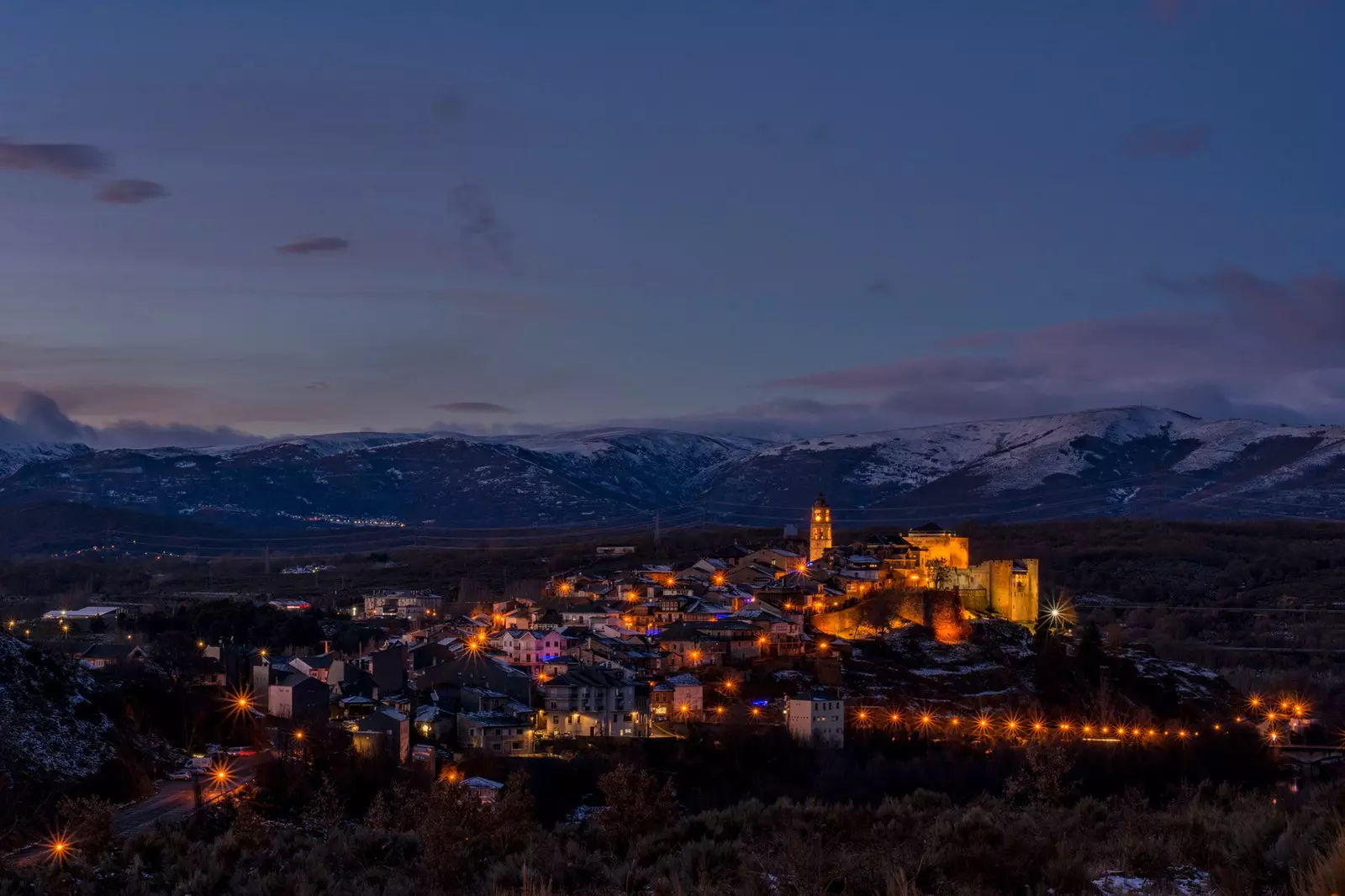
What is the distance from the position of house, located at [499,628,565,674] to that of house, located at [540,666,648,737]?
6926mm

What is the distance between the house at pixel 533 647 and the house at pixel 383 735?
41.3 ft

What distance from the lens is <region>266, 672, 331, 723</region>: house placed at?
129 feet

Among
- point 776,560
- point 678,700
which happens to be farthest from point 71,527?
point 678,700

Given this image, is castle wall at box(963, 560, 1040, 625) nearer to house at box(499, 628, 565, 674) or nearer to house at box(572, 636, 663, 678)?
house at box(572, 636, 663, 678)

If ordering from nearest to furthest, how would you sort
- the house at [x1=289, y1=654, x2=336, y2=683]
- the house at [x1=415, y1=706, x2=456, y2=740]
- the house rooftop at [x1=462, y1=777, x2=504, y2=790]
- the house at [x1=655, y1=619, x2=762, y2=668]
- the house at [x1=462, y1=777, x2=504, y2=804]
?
1. the house at [x1=462, y1=777, x2=504, y2=804]
2. the house rooftop at [x1=462, y1=777, x2=504, y2=790]
3. the house at [x1=415, y1=706, x2=456, y2=740]
4. the house at [x1=289, y1=654, x2=336, y2=683]
5. the house at [x1=655, y1=619, x2=762, y2=668]

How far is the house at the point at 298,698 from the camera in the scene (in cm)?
3925

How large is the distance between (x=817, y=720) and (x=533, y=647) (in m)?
13.2

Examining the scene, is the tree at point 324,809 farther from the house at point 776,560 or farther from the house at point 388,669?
the house at point 776,560

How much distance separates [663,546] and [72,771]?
71885 millimetres

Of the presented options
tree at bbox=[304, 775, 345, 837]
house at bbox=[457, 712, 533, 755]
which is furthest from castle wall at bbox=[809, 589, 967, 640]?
tree at bbox=[304, 775, 345, 837]

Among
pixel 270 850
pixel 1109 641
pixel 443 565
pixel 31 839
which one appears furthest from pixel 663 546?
pixel 270 850

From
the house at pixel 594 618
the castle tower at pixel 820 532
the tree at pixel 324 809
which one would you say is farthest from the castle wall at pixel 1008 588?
the tree at pixel 324 809

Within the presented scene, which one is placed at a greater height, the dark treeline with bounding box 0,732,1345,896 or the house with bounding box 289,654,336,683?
the dark treeline with bounding box 0,732,1345,896

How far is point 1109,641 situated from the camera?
5766cm
